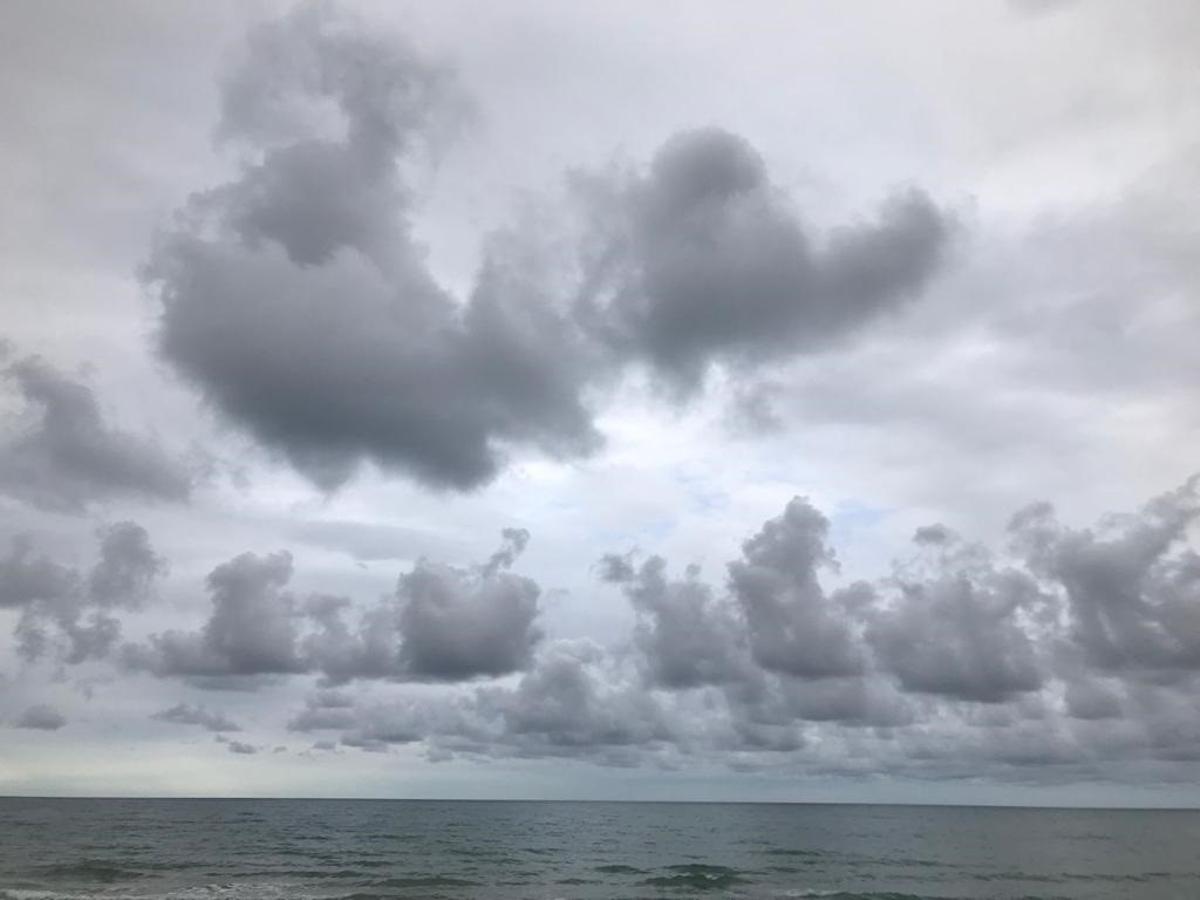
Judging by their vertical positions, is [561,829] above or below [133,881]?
below

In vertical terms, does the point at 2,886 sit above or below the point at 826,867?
above

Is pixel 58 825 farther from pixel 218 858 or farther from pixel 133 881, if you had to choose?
pixel 133 881

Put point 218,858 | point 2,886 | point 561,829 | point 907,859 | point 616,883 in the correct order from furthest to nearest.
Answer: point 561,829 → point 907,859 → point 218,858 → point 616,883 → point 2,886

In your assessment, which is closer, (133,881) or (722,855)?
(133,881)

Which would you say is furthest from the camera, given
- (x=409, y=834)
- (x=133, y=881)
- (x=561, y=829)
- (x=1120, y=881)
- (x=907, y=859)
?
(x=561, y=829)

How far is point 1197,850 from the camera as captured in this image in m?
126

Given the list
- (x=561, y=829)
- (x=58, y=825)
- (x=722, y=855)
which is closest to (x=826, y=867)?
(x=722, y=855)

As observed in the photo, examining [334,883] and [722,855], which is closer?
[334,883]

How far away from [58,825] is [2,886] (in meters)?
92.1

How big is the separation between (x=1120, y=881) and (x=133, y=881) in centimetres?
8279

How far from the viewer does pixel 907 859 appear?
98438 mm

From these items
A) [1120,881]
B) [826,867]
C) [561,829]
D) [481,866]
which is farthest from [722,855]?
[561,829]

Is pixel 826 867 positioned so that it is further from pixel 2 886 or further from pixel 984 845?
pixel 2 886

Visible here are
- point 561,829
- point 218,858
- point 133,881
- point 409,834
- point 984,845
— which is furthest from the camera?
Answer: point 561,829
